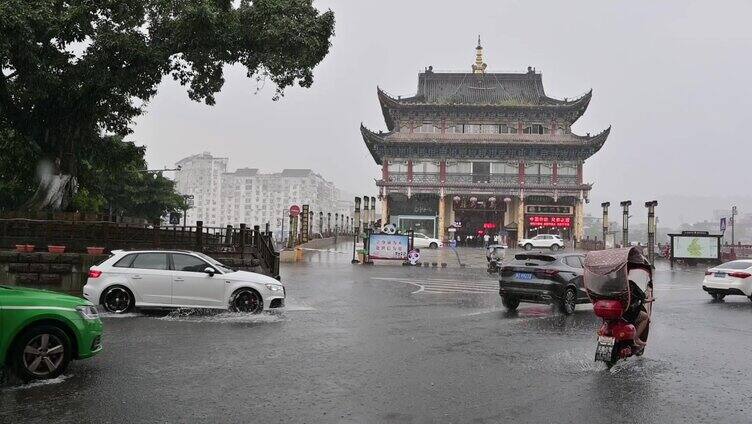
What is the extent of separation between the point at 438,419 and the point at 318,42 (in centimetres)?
1463

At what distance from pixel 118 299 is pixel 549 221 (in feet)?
156

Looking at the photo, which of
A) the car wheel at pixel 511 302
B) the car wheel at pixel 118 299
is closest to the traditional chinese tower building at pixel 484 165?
the car wheel at pixel 511 302

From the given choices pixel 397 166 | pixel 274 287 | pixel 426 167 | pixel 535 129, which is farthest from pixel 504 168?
pixel 274 287

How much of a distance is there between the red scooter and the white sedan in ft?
21.3

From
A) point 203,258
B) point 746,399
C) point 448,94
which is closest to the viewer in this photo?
point 746,399

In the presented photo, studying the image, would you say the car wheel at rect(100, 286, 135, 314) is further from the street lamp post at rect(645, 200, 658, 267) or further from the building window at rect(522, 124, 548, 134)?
the building window at rect(522, 124, 548, 134)

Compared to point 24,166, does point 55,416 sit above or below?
below

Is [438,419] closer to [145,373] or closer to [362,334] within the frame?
[145,373]

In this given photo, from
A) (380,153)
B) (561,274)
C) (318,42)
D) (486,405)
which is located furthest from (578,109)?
(486,405)

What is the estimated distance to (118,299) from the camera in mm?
10883

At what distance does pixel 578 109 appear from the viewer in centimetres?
5581

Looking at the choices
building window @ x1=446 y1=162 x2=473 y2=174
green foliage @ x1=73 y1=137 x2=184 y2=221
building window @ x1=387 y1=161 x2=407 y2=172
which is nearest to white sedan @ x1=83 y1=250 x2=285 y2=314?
green foliage @ x1=73 y1=137 x2=184 y2=221

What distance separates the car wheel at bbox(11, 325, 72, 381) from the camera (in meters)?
5.83

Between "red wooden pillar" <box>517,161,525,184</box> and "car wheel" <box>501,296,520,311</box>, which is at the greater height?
"red wooden pillar" <box>517,161,525,184</box>
